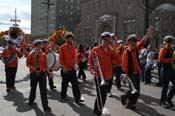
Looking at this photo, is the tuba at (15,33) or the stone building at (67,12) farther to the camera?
the stone building at (67,12)

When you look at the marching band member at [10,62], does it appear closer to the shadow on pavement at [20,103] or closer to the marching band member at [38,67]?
the shadow on pavement at [20,103]

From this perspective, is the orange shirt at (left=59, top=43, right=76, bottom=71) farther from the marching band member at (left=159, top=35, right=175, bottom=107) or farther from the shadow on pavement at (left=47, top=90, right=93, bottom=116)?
the marching band member at (left=159, top=35, right=175, bottom=107)

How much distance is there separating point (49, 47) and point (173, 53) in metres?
5.08

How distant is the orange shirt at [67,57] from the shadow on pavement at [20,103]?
1349 mm

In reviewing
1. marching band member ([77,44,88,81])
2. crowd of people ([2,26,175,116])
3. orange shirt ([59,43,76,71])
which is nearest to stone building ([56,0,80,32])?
marching band member ([77,44,88,81])

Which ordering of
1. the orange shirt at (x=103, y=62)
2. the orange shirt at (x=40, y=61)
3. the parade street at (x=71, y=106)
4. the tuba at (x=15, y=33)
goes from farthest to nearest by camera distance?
1. the tuba at (x=15, y=33)
2. the orange shirt at (x=40, y=61)
3. the parade street at (x=71, y=106)
4. the orange shirt at (x=103, y=62)

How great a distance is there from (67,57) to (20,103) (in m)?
1.76

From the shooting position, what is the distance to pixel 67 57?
35.2 ft

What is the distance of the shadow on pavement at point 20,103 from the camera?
9383mm

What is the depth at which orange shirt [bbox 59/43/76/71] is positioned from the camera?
34.9ft

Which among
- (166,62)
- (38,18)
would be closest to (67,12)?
(38,18)

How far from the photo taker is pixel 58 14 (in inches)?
5522

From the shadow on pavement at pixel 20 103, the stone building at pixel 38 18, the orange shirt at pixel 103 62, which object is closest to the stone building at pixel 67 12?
the stone building at pixel 38 18

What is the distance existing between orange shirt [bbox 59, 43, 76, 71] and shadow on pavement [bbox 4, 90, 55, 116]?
53.1 inches
